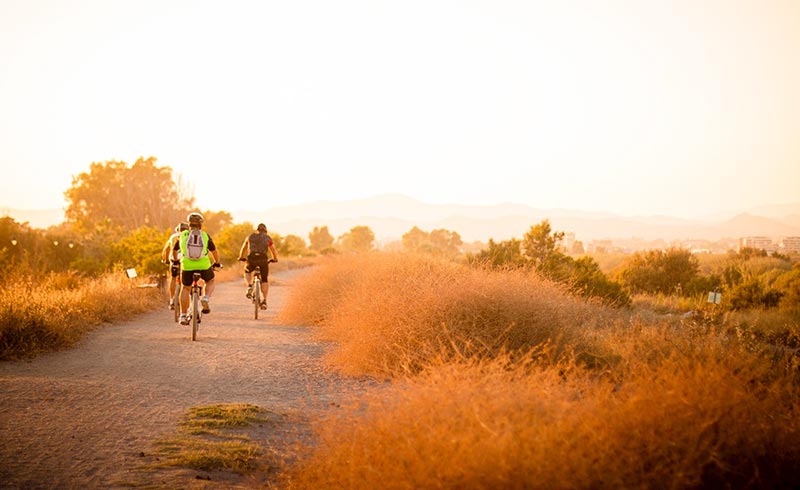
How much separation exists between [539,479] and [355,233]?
75.4m

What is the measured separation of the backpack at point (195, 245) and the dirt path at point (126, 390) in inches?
68.3

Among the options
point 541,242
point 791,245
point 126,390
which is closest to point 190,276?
point 126,390

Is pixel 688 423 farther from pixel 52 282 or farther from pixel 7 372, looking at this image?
pixel 52 282

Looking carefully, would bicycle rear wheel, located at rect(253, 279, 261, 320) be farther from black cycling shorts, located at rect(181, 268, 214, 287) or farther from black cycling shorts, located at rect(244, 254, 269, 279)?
black cycling shorts, located at rect(181, 268, 214, 287)

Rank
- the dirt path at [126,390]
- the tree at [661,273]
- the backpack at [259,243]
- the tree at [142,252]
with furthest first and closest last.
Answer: the tree at [661,273] < the tree at [142,252] < the backpack at [259,243] < the dirt path at [126,390]

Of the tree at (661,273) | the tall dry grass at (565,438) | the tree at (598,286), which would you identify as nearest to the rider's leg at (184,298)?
the tall dry grass at (565,438)

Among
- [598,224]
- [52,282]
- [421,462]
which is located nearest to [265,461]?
[421,462]

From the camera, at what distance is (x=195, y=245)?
445 inches

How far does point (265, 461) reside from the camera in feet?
16.7

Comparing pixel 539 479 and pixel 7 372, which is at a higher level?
pixel 539 479

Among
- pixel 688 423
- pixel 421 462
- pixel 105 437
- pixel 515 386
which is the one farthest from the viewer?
pixel 105 437

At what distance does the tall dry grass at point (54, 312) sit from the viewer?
965 cm

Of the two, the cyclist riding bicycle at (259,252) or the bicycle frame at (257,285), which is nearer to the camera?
the cyclist riding bicycle at (259,252)

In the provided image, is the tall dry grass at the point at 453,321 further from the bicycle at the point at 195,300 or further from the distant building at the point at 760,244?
the distant building at the point at 760,244
